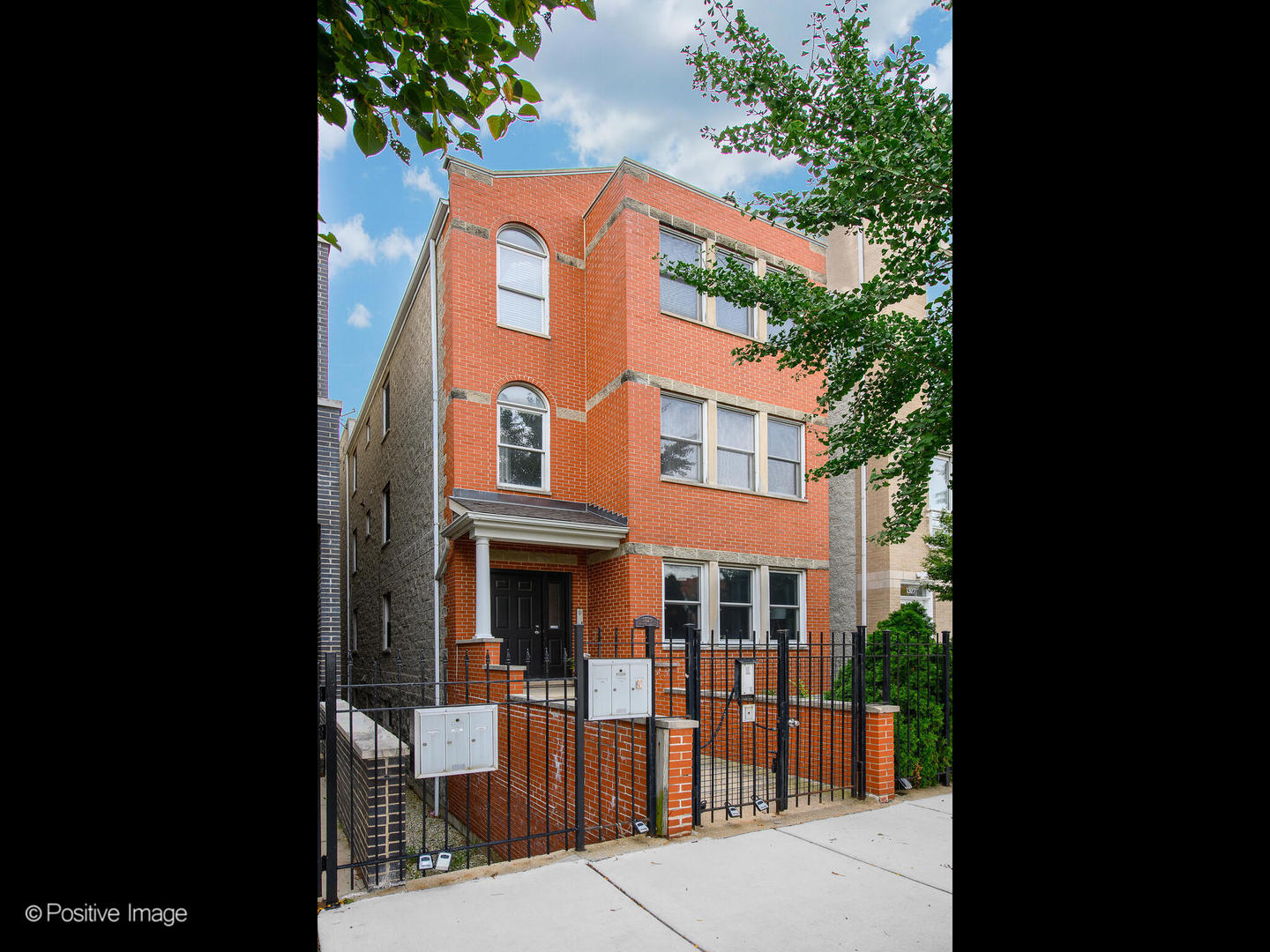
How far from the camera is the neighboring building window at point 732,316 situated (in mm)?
14367

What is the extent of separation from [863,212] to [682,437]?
5511 mm

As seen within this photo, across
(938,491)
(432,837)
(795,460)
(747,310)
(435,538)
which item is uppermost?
(747,310)

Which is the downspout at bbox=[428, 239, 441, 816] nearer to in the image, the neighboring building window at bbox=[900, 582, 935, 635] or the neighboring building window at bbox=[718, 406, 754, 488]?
the neighboring building window at bbox=[718, 406, 754, 488]

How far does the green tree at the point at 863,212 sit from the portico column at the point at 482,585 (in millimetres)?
4944

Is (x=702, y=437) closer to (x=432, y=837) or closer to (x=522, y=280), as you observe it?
(x=522, y=280)

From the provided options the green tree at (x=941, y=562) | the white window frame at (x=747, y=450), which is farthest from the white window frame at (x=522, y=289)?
the green tree at (x=941, y=562)

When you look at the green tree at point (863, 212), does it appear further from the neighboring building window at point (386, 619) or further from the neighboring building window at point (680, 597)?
the neighboring building window at point (386, 619)

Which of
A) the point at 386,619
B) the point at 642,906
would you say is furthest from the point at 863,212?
the point at 386,619

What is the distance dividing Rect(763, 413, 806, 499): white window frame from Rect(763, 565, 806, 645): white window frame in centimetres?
141

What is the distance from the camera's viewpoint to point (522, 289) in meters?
13.6
